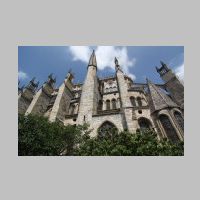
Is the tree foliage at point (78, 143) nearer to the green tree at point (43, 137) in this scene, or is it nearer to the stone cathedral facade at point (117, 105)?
the green tree at point (43, 137)

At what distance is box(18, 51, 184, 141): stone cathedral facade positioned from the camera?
15914 mm

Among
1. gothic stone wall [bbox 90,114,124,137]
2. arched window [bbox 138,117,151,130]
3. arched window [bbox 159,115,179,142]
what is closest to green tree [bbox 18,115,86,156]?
gothic stone wall [bbox 90,114,124,137]

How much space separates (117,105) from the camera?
2316 centimetres

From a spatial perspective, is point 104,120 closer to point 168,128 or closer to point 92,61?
point 168,128

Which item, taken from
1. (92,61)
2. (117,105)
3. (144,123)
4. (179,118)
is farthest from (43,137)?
(92,61)

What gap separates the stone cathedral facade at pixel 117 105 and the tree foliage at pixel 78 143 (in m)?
2.26

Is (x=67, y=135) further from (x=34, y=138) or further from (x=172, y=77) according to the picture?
(x=172, y=77)

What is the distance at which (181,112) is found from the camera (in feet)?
54.6

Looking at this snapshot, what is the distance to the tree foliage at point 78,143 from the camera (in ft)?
33.1

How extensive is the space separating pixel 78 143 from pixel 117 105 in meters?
10.7

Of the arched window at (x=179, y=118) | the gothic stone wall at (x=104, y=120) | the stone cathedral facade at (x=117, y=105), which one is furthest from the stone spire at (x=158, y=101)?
the gothic stone wall at (x=104, y=120)

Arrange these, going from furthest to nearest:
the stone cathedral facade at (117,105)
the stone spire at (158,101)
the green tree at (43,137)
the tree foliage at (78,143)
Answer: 1. the stone spire at (158,101)
2. the stone cathedral facade at (117,105)
3. the green tree at (43,137)
4. the tree foliage at (78,143)

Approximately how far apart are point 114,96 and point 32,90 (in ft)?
37.7

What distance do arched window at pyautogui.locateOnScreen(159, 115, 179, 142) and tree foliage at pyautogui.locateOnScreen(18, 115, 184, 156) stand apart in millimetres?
3439
